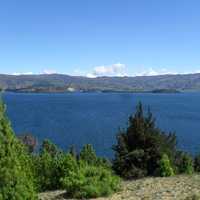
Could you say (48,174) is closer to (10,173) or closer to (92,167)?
(92,167)

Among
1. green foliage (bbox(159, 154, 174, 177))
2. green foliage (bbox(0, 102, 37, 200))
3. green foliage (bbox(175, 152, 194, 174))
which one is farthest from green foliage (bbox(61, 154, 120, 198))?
green foliage (bbox(175, 152, 194, 174))

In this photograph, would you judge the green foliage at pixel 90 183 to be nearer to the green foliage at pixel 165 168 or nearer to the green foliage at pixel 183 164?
the green foliage at pixel 165 168

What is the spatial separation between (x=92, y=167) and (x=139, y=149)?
19.5ft

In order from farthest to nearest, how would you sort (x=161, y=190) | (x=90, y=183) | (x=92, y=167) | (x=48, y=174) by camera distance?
1. (x=48, y=174)
2. (x=92, y=167)
3. (x=90, y=183)
4. (x=161, y=190)

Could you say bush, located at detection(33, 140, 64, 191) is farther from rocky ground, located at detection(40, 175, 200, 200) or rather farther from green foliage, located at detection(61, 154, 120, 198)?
green foliage, located at detection(61, 154, 120, 198)

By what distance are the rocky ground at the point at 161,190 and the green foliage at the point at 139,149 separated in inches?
145

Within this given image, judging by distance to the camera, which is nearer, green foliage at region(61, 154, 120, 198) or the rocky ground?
the rocky ground

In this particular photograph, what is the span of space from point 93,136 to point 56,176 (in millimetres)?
81431

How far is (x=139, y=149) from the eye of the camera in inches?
905

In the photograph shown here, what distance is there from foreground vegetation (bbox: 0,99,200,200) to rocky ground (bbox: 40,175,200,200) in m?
0.38

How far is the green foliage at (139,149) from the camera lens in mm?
22394

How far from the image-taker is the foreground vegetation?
41.6 ft

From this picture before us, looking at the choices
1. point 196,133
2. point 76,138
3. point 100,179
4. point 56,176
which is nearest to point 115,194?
point 100,179

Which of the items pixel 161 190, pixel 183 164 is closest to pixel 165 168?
pixel 161 190
